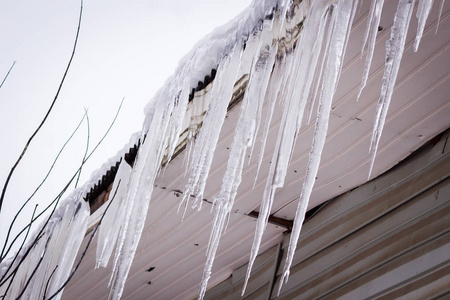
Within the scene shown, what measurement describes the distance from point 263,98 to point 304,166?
93 centimetres

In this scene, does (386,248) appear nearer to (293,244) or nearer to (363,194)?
(363,194)

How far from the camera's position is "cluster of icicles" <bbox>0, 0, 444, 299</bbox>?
207cm

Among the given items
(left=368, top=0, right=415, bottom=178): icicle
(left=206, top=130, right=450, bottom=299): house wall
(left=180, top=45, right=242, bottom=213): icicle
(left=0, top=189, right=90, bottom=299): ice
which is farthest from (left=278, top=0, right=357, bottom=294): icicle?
(left=0, top=189, right=90, bottom=299): ice

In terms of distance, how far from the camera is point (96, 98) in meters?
1.98

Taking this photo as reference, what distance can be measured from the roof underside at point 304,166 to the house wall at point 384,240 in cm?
10

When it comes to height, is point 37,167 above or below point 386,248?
below

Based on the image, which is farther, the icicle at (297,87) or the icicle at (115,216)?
the icicle at (115,216)

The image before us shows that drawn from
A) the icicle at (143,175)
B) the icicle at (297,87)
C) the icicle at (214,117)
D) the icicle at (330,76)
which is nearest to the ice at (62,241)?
the icicle at (143,175)

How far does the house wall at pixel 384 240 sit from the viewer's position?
2883 millimetres

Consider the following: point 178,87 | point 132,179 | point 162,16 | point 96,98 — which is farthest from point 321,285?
point 162,16

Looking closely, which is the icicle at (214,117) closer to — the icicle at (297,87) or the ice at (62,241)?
the icicle at (297,87)

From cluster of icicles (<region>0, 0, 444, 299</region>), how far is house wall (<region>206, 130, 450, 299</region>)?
1.87ft

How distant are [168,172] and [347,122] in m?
0.97

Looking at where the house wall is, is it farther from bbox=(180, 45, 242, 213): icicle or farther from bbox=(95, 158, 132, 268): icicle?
bbox=(95, 158, 132, 268): icicle
